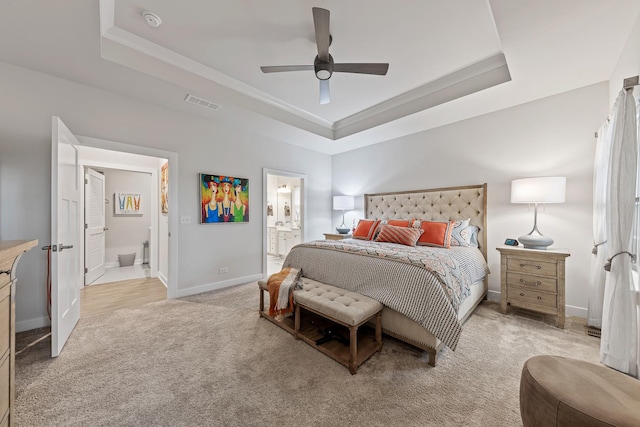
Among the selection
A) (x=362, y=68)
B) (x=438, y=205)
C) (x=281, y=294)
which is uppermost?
(x=362, y=68)

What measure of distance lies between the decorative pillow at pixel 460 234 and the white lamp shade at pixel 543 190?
739mm

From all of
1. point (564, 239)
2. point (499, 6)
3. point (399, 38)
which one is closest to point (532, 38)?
point (499, 6)

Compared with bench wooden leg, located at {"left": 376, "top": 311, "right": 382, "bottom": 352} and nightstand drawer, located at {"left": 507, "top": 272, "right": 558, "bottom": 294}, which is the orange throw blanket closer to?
bench wooden leg, located at {"left": 376, "top": 311, "right": 382, "bottom": 352}

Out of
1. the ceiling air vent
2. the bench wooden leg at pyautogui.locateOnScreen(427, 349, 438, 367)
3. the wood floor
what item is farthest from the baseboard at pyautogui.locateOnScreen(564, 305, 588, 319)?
the wood floor

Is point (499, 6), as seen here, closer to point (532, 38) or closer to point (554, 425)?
point (532, 38)

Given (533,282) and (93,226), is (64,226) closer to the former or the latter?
(93,226)

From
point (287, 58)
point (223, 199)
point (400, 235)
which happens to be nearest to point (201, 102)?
point (287, 58)

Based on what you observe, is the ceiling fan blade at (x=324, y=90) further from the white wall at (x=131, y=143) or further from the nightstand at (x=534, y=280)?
the nightstand at (x=534, y=280)

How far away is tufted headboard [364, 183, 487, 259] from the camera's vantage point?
3492mm

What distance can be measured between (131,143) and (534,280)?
503 centimetres

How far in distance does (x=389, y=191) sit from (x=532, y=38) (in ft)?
9.31

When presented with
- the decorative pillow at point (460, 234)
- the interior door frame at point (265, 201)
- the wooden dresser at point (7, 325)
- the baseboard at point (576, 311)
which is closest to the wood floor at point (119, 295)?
the interior door frame at point (265, 201)

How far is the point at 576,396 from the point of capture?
1019mm

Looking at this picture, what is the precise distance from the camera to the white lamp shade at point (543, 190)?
262 cm
